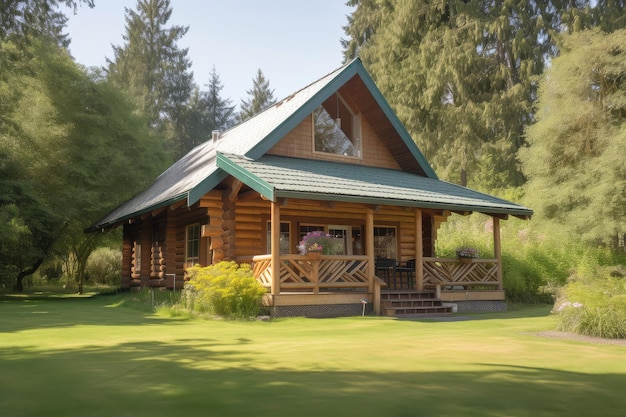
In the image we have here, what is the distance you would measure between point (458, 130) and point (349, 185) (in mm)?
21846

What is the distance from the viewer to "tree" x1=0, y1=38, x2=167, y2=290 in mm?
22516

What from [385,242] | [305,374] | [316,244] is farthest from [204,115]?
[305,374]

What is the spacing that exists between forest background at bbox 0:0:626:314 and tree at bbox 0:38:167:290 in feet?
0.20

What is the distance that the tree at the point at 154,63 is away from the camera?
57188 millimetres

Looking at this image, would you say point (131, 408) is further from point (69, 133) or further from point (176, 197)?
point (69, 133)

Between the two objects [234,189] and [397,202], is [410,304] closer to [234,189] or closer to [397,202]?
[397,202]

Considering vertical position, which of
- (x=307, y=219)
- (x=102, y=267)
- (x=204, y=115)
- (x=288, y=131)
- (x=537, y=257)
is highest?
(x=204, y=115)

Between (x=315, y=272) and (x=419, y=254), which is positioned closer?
(x=315, y=272)

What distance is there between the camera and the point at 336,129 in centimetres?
1883

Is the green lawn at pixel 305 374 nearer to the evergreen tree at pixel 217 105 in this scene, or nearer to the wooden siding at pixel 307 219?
the wooden siding at pixel 307 219

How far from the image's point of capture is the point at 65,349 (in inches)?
304

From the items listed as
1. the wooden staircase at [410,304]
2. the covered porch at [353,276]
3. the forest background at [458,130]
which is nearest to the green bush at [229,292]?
the covered porch at [353,276]

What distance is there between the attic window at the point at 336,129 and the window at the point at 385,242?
8.83 ft

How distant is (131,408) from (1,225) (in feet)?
56.4
